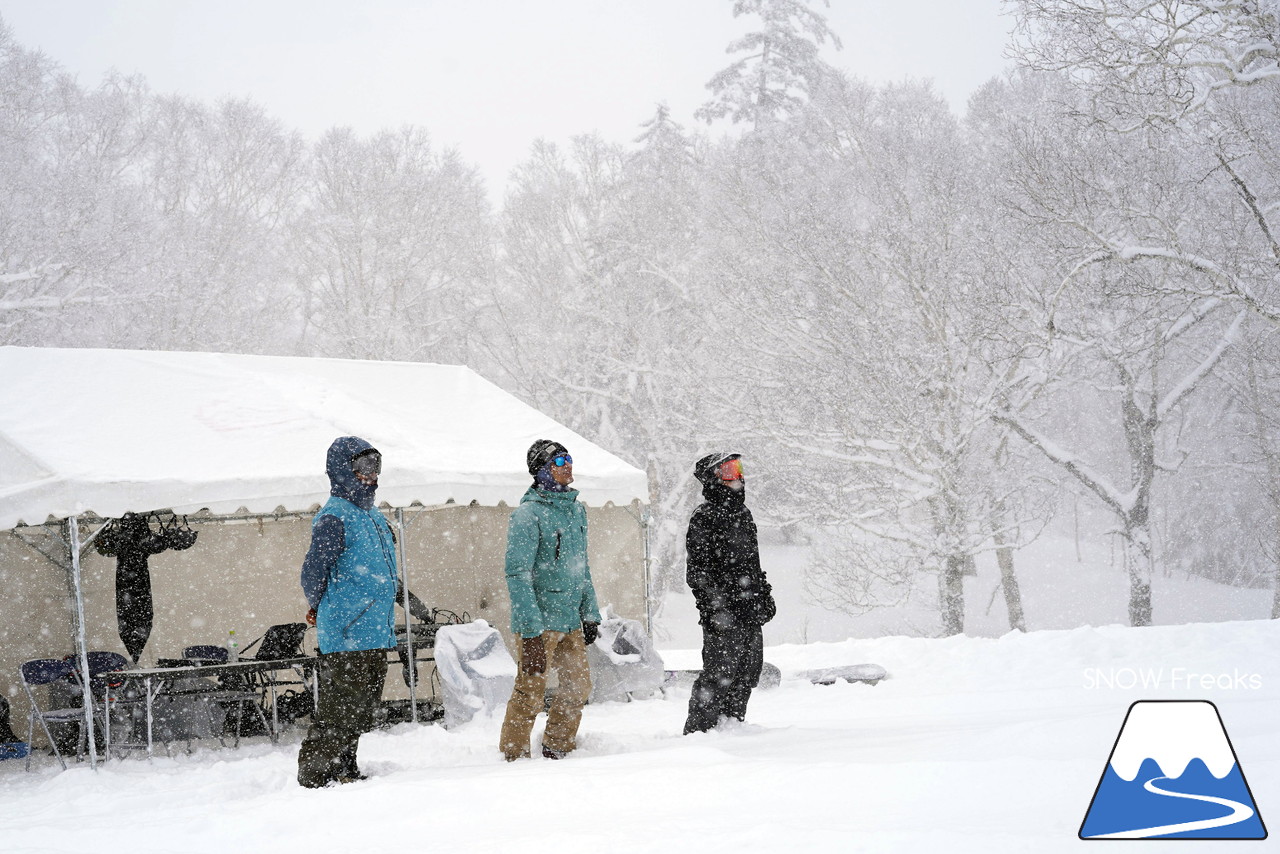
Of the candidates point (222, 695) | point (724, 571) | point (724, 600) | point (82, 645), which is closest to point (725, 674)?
point (724, 600)

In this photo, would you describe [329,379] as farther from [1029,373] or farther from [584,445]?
[1029,373]

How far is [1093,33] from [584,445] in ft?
20.6

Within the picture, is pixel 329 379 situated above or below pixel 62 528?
above

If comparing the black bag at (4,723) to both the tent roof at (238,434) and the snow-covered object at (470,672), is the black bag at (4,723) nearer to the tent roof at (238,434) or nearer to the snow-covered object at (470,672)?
the tent roof at (238,434)

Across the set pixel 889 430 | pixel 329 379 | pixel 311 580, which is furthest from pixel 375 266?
pixel 311 580

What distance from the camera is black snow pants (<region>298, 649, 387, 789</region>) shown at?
4.79 m

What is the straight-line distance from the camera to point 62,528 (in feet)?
26.3

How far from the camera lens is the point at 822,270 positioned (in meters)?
16.3

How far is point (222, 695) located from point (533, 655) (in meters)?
3.36

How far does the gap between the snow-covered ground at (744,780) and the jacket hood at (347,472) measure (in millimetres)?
1309

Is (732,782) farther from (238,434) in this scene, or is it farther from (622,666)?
(238,434)

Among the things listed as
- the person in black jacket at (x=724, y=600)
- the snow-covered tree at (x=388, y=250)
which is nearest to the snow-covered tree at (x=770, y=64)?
the snow-covered tree at (x=388, y=250)

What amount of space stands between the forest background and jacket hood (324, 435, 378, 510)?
14.4ft

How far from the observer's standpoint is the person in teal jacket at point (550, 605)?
5.12 meters
